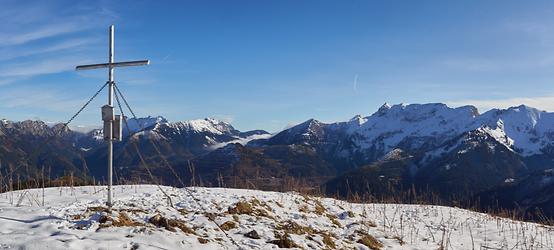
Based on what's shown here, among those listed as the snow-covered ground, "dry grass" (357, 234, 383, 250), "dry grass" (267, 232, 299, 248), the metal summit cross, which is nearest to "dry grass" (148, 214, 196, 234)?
the snow-covered ground

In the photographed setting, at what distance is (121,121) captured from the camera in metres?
13.6

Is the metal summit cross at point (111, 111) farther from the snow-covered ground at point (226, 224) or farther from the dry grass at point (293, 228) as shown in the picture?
the dry grass at point (293, 228)

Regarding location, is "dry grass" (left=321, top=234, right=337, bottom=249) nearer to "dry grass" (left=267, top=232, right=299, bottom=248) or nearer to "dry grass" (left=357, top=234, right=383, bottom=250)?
"dry grass" (left=357, top=234, right=383, bottom=250)

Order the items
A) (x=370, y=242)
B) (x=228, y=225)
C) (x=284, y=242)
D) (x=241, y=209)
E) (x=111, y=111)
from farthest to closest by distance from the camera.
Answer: (x=241, y=209) < (x=370, y=242) < (x=228, y=225) < (x=111, y=111) < (x=284, y=242)

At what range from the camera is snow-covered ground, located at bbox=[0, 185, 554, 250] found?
11477 mm

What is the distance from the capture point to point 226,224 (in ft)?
46.7

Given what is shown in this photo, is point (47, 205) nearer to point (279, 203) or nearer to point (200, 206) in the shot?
point (200, 206)

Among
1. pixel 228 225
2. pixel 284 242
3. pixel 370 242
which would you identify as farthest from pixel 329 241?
Result: pixel 228 225

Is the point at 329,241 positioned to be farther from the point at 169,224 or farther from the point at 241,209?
the point at 169,224

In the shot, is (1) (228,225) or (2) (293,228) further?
(2) (293,228)

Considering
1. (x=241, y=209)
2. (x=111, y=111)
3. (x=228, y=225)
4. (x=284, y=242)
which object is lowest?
(x=284, y=242)

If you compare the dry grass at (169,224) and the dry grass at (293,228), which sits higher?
the dry grass at (169,224)

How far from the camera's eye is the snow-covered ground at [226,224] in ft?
37.7

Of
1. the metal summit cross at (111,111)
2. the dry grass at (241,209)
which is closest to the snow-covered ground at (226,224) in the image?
the dry grass at (241,209)
